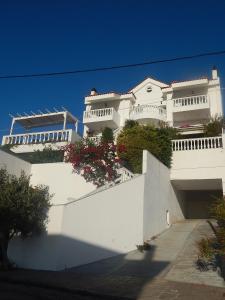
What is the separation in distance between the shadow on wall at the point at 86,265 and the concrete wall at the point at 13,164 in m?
4.32

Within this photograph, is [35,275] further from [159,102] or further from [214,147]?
[159,102]

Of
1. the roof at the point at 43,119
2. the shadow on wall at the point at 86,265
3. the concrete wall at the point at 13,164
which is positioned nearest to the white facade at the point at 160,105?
the roof at the point at 43,119

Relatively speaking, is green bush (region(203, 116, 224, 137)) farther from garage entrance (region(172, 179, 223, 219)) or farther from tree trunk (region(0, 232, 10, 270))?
tree trunk (region(0, 232, 10, 270))

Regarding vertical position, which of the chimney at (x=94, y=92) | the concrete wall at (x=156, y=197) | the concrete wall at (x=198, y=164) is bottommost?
the concrete wall at (x=156, y=197)

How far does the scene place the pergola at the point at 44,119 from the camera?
26.1 metres

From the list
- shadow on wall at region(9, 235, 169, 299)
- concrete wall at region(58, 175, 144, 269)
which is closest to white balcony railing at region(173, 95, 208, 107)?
concrete wall at region(58, 175, 144, 269)

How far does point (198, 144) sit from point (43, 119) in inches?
581

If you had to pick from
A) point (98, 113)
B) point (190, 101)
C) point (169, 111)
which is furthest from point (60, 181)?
point (190, 101)

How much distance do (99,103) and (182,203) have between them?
506 inches

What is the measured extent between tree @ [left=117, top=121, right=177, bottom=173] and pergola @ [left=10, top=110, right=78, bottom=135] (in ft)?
29.2

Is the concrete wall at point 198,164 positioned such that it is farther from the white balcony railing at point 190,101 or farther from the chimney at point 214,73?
the chimney at point 214,73

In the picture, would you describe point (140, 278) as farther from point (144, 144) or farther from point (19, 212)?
point (144, 144)

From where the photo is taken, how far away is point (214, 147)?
1722 cm

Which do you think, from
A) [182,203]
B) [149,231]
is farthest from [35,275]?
[182,203]
